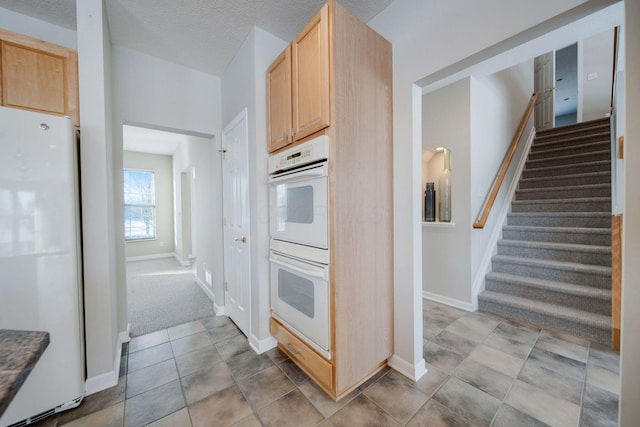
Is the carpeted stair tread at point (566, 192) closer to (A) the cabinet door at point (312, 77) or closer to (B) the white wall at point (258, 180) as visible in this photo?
(A) the cabinet door at point (312, 77)

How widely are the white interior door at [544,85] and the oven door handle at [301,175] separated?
585 cm

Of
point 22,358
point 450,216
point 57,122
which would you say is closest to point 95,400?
point 22,358

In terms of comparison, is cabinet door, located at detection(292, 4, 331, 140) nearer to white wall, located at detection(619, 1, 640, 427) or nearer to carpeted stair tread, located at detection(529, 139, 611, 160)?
white wall, located at detection(619, 1, 640, 427)

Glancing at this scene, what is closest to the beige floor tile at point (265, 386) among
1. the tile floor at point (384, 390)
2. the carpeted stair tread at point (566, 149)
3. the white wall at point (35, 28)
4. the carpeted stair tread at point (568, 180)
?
the tile floor at point (384, 390)

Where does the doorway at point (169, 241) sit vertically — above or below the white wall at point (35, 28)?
below

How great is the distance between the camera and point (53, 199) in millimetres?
1382

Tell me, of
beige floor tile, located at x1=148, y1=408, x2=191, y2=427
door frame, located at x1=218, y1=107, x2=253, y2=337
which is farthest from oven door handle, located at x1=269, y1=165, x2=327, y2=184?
beige floor tile, located at x1=148, y1=408, x2=191, y2=427

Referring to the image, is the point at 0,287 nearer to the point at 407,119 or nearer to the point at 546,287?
the point at 407,119

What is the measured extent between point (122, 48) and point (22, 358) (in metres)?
2.81

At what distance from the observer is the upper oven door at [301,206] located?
1499mm

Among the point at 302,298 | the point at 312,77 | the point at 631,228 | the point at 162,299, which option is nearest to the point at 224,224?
the point at 302,298

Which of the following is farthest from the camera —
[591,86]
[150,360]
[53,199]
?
[591,86]

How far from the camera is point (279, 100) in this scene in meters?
1.91

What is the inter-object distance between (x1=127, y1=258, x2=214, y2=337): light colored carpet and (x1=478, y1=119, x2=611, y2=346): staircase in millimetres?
3435
